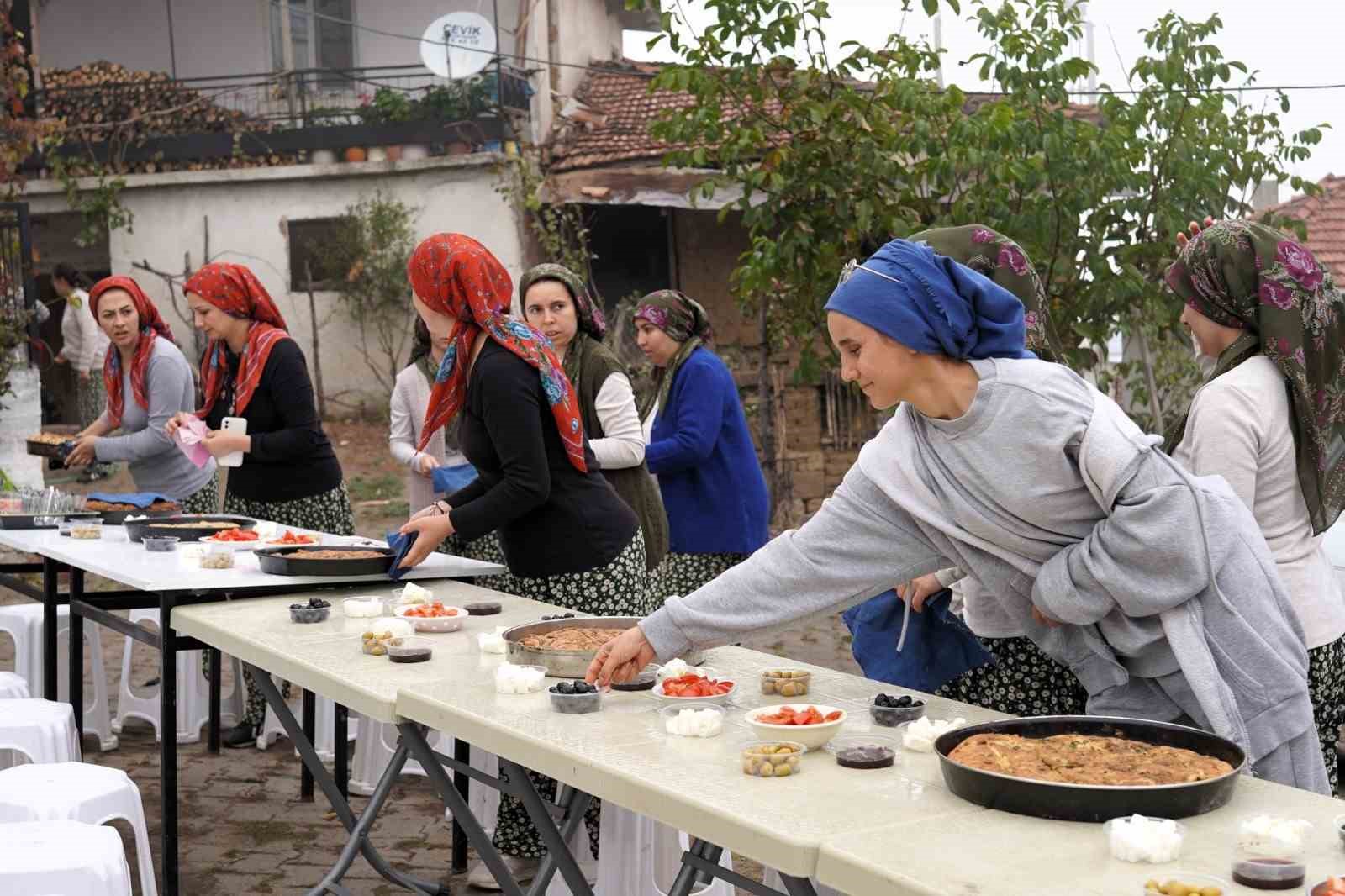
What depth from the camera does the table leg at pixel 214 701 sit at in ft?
19.4

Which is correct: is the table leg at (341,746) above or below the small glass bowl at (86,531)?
below

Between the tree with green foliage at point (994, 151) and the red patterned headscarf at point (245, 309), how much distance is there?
2029mm

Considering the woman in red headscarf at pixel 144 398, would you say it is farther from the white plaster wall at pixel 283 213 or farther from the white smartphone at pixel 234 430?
the white plaster wall at pixel 283 213

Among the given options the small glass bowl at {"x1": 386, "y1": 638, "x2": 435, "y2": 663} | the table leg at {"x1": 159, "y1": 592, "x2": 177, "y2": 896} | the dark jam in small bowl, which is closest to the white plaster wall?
the table leg at {"x1": 159, "y1": 592, "x2": 177, "y2": 896}

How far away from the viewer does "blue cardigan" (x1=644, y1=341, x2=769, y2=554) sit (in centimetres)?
573

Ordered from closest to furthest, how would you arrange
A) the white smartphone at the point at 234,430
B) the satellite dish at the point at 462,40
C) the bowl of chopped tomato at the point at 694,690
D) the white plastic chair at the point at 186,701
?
the bowl of chopped tomato at the point at 694,690 → the white smartphone at the point at 234,430 → the white plastic chair at the point at 186,701 → the satellite dish at the point at 462,40

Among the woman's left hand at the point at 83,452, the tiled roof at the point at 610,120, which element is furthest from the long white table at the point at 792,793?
the tiled roof at the point at 610,120

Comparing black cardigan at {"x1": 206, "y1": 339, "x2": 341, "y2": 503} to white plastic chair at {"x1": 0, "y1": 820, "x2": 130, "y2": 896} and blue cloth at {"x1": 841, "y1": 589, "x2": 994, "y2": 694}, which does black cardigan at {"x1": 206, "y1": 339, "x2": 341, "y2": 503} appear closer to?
white plastic chair at {"x1": 0, "y1": 820, "x2": 130, "y2": 896}

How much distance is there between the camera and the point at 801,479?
13.2 m

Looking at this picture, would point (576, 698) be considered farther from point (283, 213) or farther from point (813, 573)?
point (283, 213)

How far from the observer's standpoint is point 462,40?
56.2ft

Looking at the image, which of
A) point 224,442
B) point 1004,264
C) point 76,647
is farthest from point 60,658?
point 1004,264

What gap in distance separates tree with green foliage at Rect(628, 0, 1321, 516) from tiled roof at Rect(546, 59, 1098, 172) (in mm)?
7981

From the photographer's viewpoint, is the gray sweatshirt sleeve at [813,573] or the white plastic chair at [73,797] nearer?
the gray sweatshirt sleeve at [813,573]
